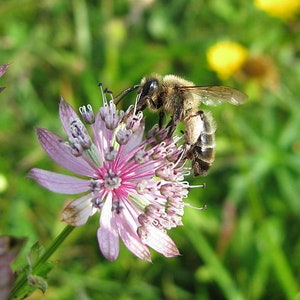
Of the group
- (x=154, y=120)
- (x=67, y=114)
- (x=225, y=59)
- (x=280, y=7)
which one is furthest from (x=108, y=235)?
(x=280, y=7)

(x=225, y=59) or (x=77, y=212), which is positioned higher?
(x=225, y=59)

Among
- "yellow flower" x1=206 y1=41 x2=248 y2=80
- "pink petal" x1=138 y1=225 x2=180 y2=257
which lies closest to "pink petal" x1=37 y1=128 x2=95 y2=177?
"pink petal" x1=138 y1=225 x2=180 y2=257

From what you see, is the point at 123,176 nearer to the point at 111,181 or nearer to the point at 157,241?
the point at 111,181

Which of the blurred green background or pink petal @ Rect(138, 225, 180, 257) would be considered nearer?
pink petal @ Rect(138, 225, 180, 257)

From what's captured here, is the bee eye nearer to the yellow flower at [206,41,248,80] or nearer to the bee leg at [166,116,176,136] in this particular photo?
the bee leg at [166,116,176,136]

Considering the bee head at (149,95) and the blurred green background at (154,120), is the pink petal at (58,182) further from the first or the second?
the blurred green background at (154,120)

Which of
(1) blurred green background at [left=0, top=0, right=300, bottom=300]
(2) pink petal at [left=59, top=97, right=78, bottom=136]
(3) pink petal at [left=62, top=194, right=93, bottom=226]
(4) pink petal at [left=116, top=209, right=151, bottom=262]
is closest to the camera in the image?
(3) pink petal at [left=62, top=194, right=93, bottom=226]
